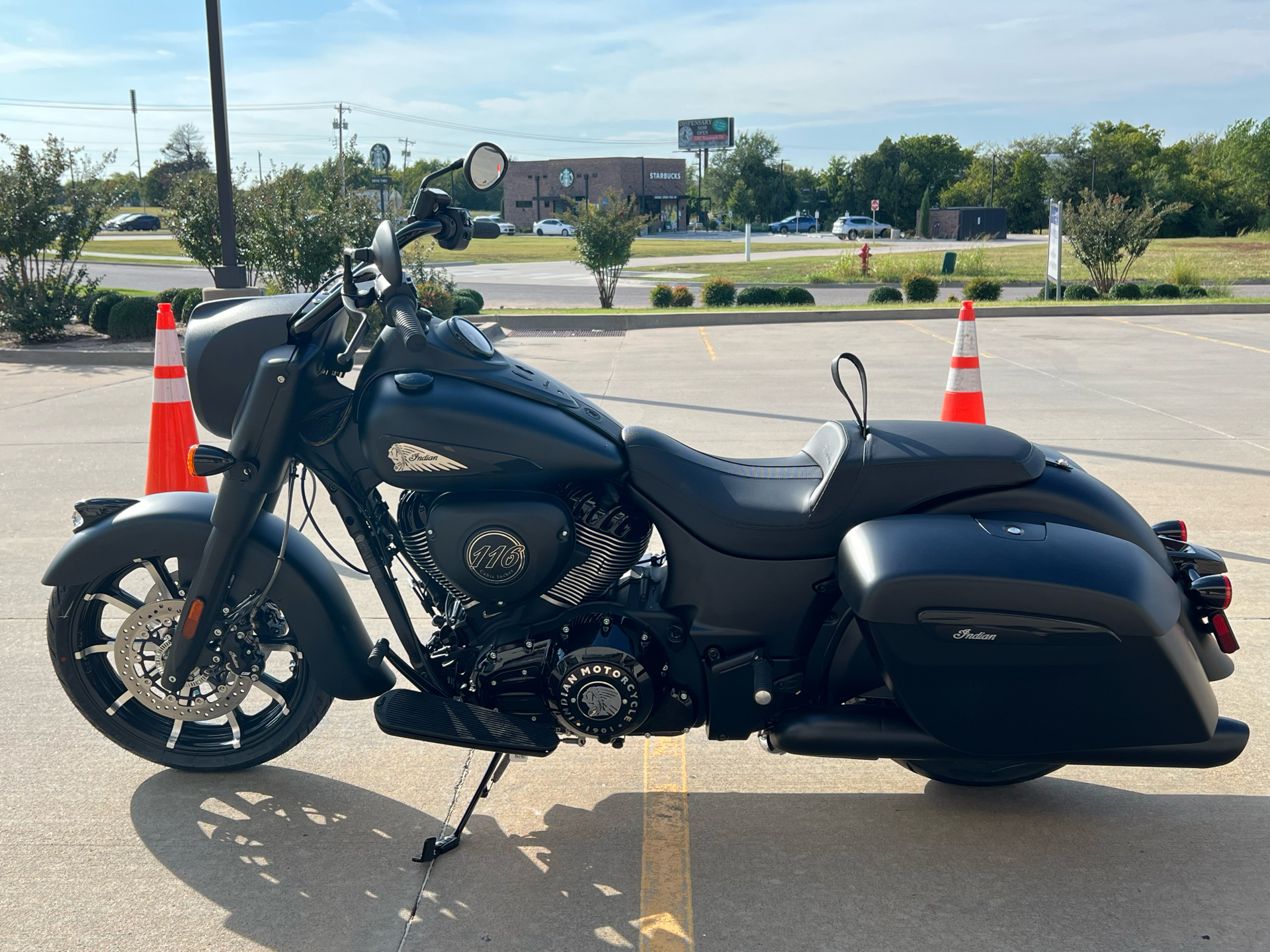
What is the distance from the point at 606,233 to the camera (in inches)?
758

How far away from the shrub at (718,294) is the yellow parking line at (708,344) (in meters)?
3.77

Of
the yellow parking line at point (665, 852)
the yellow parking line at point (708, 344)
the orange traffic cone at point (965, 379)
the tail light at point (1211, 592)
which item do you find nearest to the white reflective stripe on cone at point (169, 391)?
the yellow parking line at point (665, 852)

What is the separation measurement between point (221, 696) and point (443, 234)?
1487 mm

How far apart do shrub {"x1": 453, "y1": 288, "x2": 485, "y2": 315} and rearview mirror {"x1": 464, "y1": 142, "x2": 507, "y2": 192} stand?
13097mm

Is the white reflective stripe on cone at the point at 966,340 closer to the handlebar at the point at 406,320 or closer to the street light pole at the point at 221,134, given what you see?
the handlebar at the point at 406,320

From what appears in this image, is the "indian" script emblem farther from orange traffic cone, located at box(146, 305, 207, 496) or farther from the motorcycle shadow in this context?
orange traffic cone, located at box(146, 305, 207, 496)

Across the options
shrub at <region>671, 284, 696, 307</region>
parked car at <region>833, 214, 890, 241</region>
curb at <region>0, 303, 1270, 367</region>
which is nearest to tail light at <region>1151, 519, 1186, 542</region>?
curb at <region>0, 303, 1270, 367</region>

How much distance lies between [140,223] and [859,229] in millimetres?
45672

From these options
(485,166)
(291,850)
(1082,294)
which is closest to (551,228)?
(1082,294)

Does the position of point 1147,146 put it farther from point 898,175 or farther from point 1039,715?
point 1039,715

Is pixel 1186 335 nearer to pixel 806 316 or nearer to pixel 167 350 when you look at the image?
pixel 806 316

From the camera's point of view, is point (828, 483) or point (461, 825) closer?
point (828, 483)

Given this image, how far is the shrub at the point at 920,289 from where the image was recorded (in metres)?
19.6

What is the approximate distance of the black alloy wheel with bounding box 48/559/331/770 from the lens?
3.11 meters
